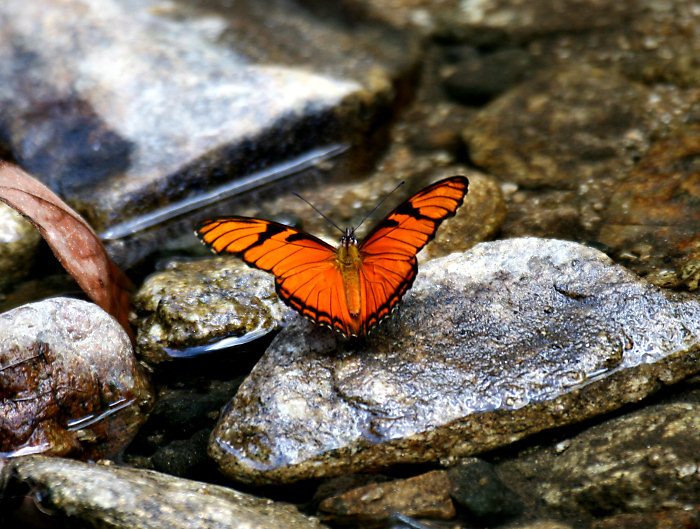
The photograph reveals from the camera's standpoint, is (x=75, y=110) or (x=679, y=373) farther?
(x=75, y=110)

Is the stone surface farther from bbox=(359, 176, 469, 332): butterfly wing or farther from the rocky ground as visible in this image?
bbox=(359, 176, 469, 332): butterfly wing

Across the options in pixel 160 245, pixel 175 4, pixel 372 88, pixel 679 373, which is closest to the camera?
pixel 679 373

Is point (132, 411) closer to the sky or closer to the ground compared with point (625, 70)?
closer to the ground

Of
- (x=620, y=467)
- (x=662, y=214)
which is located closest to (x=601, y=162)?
(x=662, y=214)

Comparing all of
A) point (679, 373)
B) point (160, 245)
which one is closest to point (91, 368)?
point (160, 245)

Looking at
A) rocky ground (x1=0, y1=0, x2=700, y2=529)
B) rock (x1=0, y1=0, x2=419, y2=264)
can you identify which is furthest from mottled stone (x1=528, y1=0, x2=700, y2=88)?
rock (x1=0, y1=0, x2=419, y2=264)

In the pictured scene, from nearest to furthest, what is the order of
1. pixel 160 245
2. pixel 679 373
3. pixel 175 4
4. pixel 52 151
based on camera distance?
pixel 679 373, pixel 160 245, pixel 52 151, pixel 175 4

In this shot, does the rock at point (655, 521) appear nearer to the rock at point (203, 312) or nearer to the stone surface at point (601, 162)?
the stone surface at point (601, 162)

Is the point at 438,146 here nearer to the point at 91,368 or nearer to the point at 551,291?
the point at 551,291
